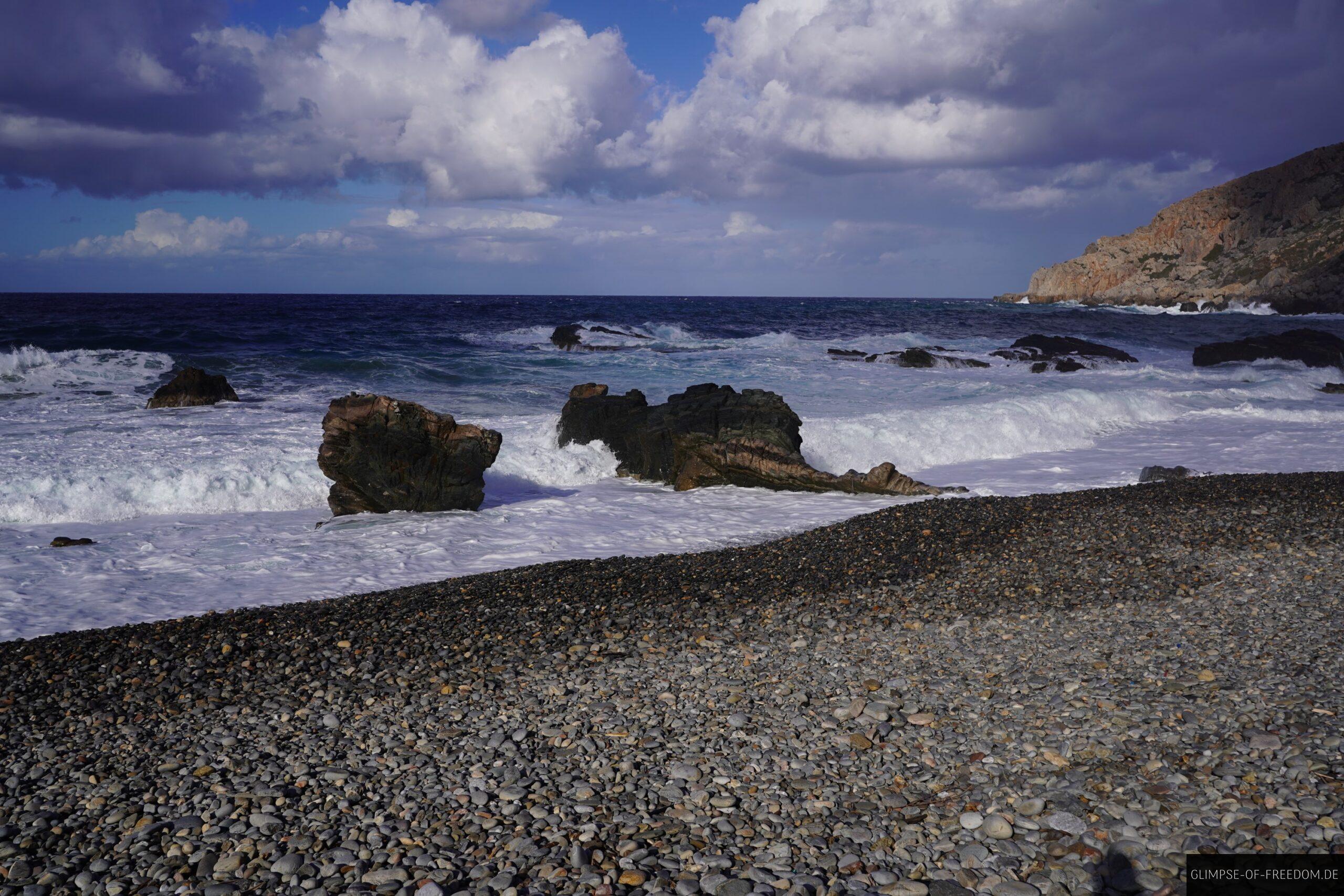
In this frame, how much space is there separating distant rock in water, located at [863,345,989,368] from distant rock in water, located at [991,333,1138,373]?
97.8 inches

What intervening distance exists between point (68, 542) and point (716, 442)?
853cm

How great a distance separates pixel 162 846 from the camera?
3.62m

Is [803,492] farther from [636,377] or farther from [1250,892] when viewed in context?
[636,377]

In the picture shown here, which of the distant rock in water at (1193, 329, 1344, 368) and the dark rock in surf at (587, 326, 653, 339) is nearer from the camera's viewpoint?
the distant rock in water at (1193, 329, 1344, 368)

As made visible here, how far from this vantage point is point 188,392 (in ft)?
61.5

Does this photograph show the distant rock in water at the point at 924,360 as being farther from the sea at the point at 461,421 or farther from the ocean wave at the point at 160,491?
the ocean wave at the point at 160,491

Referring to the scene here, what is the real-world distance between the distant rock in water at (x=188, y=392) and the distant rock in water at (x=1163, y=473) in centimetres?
1904

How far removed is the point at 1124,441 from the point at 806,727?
15318 millimetres

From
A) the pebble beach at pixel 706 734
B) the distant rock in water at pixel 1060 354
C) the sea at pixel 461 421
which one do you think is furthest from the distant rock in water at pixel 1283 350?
the pebble beach at pixel 706 734

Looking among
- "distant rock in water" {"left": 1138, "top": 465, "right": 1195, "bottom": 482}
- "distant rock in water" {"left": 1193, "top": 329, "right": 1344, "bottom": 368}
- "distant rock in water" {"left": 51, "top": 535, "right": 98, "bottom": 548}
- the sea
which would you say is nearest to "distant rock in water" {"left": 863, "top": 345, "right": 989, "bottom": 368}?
the sea

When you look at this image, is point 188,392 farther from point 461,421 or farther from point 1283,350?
point 1283,350

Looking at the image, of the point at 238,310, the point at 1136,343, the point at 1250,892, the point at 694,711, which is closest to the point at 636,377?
the point at 694,711

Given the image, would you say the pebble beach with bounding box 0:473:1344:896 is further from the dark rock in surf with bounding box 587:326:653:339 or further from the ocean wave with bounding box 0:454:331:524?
the dark rock in surf with bounding box 587:326:653:339

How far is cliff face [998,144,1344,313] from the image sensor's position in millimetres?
96375
